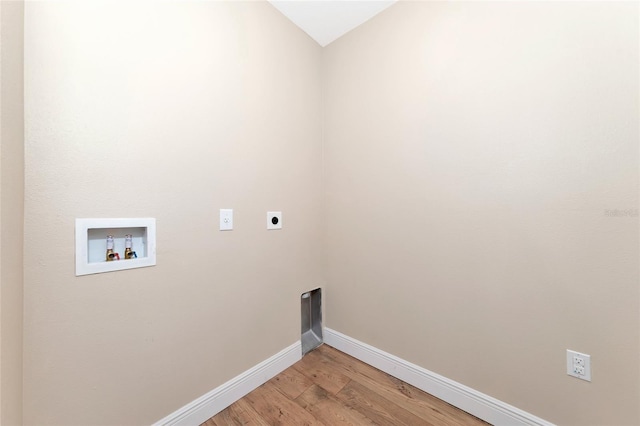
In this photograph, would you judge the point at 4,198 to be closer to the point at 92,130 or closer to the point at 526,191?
the point at 92,130

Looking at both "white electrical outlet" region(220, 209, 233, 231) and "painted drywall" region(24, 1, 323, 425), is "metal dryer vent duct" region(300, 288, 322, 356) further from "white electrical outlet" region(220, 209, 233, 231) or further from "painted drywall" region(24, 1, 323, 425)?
"white electrical outlet" region(220, 209, 233, 231)

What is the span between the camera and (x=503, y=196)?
118 cm

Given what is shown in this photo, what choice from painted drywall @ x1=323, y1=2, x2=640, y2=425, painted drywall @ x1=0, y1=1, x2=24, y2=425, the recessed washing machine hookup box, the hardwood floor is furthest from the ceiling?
the hardwood floor

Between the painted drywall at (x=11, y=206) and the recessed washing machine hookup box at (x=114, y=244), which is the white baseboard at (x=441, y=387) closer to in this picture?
the recessed washing machine hookup box at (x=114, y=244)

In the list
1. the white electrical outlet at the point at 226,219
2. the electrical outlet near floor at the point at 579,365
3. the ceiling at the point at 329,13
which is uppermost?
the ceiling at the point at 329,13

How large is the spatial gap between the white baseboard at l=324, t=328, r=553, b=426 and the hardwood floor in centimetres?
4

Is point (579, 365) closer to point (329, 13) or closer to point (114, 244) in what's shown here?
point (114, 244)

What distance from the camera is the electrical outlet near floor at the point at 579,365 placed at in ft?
3.25

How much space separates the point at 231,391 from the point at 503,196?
181 centimetres

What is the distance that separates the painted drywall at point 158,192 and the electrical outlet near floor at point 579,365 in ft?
4.79

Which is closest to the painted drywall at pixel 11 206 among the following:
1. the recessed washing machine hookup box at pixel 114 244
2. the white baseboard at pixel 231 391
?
the recessed washing machine hookup box at pixel 114 244

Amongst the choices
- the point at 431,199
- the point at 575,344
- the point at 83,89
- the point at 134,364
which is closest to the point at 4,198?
the point at 83,89

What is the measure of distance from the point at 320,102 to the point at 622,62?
5.27 ft

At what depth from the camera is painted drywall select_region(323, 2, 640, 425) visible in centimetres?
95
